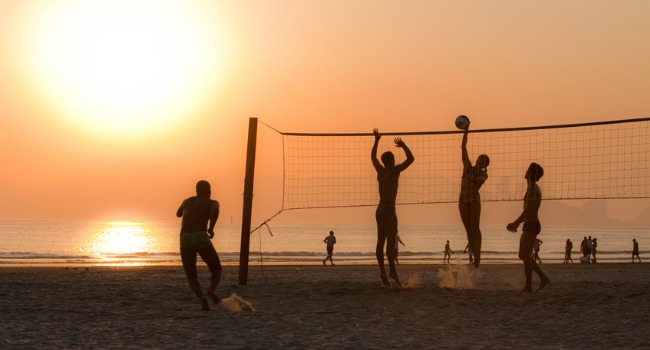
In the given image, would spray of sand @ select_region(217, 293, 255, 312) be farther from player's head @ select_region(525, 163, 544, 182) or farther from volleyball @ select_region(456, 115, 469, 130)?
volleyball @ select_region(456, 115, 469, 130)

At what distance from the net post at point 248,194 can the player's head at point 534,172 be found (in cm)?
443

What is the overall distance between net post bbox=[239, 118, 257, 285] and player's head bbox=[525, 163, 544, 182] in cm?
443

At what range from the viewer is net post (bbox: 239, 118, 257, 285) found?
14945mm

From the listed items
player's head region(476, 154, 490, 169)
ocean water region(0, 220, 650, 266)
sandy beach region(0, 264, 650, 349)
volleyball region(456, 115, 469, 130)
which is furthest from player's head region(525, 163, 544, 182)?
ocean water region(0, 220, 650, 266)

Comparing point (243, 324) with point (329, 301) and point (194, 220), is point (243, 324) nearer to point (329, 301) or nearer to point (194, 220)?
point (194, 220)

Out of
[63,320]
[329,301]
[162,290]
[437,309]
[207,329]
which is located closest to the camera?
[207,329]

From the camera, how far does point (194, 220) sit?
1091cm

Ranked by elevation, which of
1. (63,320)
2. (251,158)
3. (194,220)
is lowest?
(63,320)

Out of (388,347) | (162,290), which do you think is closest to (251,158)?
(162,290)

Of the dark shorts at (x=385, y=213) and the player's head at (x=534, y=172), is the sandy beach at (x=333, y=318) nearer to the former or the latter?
the dark shorts at (x=385, y=213)

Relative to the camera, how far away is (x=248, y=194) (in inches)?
588

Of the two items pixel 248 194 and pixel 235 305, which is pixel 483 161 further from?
pixel 235 305

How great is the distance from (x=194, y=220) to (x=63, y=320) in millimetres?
1782

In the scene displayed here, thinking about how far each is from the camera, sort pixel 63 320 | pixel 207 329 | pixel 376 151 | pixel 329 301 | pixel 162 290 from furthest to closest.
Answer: pixel 162 290 → pixel 376 151 → pixel 329 301 → pixel 63 320 → pixel 207 329
